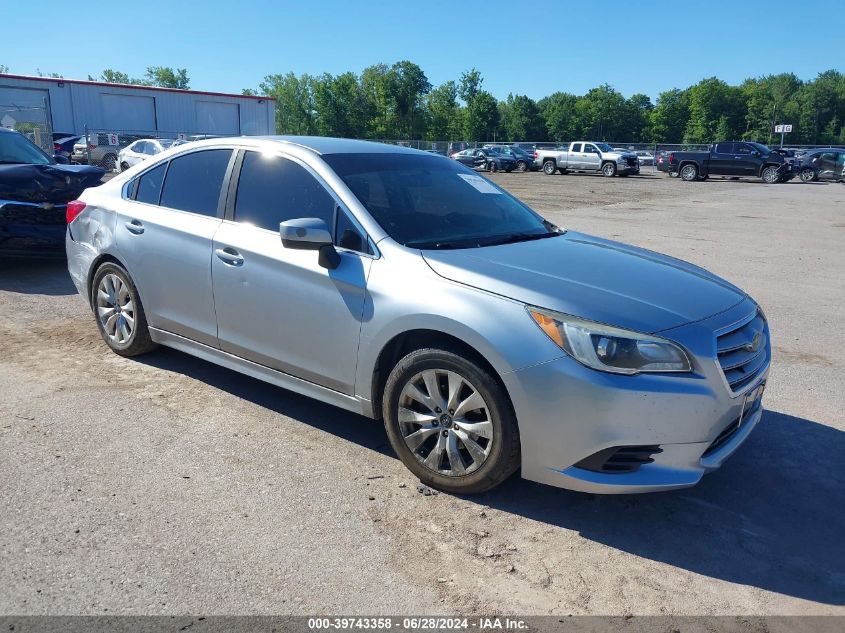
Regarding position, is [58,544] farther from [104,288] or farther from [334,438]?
[104,288]

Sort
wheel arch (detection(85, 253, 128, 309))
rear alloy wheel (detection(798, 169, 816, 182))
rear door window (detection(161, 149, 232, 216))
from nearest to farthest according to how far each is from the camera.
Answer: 1. rear door window (detection(161, 149, 232, 216))
2. wheel arch (detection(85, 253, 128, 309))
3. rear alloy wheel (detection(798, 169, 816, 182))

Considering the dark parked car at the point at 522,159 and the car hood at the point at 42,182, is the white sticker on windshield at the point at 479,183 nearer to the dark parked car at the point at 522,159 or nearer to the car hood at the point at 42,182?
the car hood at the point at 42,182

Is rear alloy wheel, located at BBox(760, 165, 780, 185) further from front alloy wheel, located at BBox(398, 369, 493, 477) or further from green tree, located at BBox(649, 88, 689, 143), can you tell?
green tree, located at BBox(649, 88, 689, 143)

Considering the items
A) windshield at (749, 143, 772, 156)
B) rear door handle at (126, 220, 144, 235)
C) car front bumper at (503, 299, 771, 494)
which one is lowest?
car front bumper at (503, 299, 771, 494)

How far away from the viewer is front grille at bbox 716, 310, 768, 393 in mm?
3271

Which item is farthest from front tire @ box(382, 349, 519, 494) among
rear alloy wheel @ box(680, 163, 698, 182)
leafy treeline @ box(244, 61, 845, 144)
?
leafy treeline @ box(244, 61, 845, 144)

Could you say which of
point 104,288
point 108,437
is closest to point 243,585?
point 108,437

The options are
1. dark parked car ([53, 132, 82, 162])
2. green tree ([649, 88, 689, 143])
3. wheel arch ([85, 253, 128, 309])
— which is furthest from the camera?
green tree ([649, 88, 689, 143])

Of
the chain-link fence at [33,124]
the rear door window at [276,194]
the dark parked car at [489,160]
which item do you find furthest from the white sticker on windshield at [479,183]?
the dark parked car at [489,160]

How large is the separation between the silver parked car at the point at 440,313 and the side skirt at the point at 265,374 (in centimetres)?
1

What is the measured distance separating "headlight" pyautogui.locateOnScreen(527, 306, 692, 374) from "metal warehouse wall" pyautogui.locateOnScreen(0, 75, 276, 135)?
4466 cm

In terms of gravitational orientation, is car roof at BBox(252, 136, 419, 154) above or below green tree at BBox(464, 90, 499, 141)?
below

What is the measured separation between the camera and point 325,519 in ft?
10.9

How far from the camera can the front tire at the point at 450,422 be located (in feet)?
10.8
